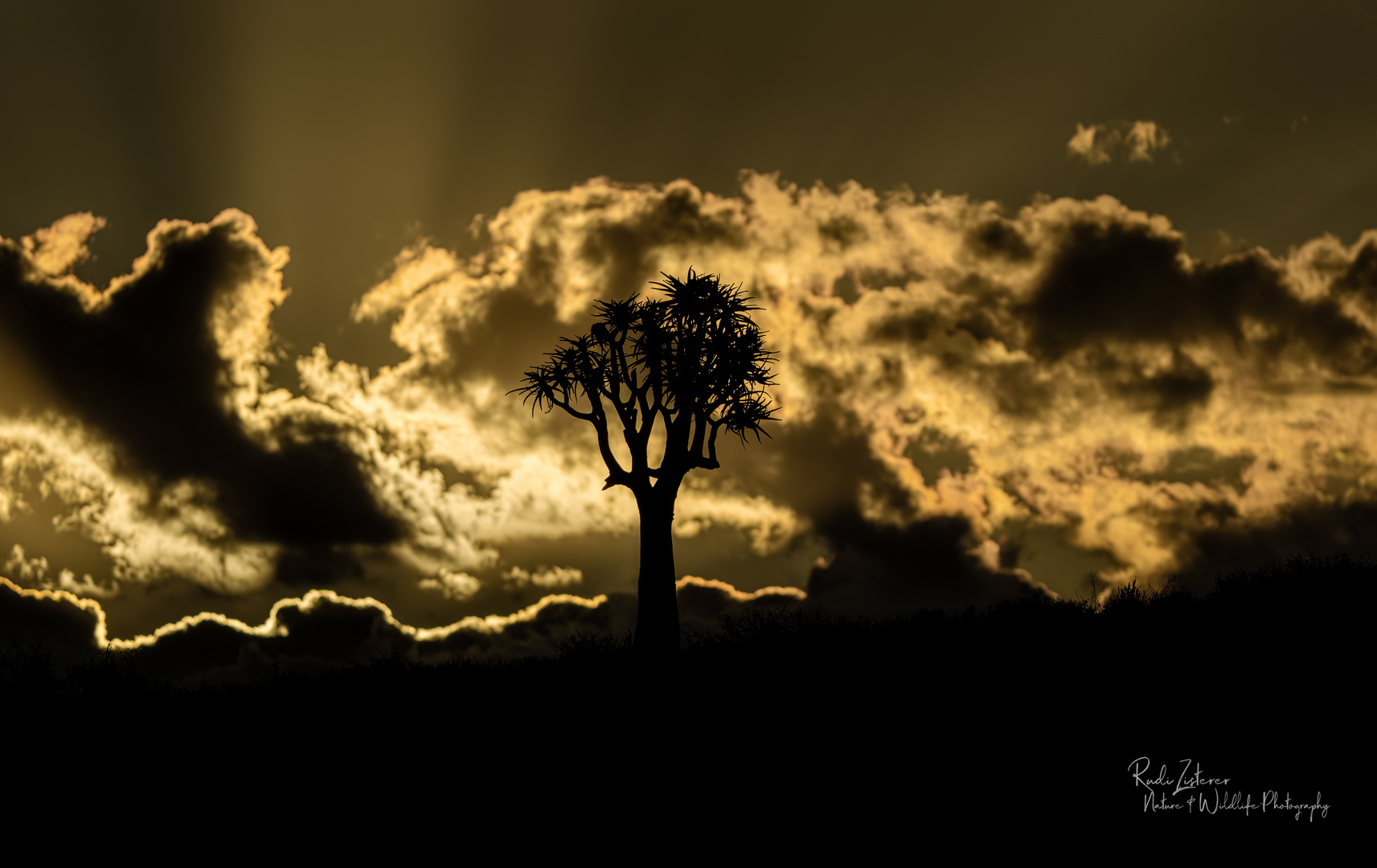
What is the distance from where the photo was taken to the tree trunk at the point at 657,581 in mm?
21312

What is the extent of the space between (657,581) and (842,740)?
11943mm

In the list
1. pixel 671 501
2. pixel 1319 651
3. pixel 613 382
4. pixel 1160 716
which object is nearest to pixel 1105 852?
pixel 1160 716

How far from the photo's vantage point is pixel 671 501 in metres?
23.0

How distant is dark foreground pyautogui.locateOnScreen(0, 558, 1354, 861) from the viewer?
852 cm

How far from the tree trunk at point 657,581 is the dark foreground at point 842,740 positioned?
158 inches

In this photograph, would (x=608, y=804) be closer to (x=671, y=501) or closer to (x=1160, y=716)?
(x=1160, y=716)

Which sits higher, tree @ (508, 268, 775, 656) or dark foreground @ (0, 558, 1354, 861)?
tree @ (508, 268, 775, 656)

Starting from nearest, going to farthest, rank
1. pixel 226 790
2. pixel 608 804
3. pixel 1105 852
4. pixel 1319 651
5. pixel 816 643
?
pixel 1105 852 < pixel 608 804 < pixel 226 790 < pixel 1319 651 < pixel 816 643

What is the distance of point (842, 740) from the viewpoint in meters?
10.4

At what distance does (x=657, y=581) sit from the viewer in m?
22.0

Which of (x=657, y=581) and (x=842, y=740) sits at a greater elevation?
(x=657, y=581)

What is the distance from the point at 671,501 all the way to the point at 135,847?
15.0m

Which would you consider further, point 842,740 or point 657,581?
point 657,581

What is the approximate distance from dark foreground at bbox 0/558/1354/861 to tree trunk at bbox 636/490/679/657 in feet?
13.1
